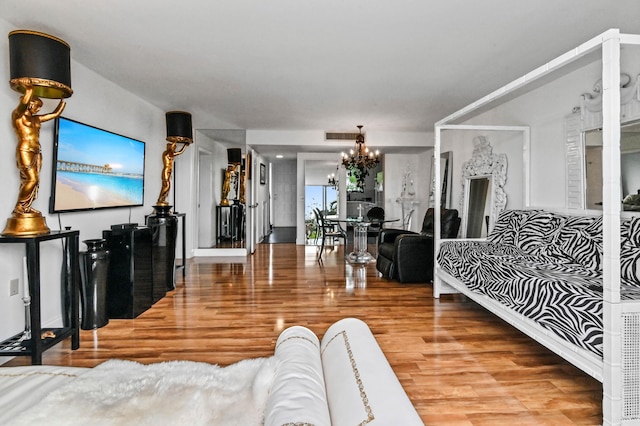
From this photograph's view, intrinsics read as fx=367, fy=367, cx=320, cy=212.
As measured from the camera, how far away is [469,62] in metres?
3.45

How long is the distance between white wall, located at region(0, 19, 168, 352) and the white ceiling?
0.65 ft

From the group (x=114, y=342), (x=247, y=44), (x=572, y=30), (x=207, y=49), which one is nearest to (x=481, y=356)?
(x=572, y=30)

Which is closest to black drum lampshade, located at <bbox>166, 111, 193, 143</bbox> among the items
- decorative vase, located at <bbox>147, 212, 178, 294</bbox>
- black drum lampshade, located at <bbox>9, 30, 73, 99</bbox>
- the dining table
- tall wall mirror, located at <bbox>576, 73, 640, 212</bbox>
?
decorative vase, located at <bbox>147, 212, 178, 294</bbox>

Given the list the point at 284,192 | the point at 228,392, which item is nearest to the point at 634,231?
the point at 228,392

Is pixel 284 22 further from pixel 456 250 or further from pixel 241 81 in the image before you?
pixel 456 250

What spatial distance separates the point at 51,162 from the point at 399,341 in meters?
3.16

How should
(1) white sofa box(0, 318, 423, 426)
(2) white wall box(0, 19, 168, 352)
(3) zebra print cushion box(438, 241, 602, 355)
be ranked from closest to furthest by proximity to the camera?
1. (1) white sofa box(0, 318, 423, 426)
2. (3) zebra print cushion box(438, 241, 602, 355)
3. (2) white wall box(0, 19, 168, 352)

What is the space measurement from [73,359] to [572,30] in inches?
166

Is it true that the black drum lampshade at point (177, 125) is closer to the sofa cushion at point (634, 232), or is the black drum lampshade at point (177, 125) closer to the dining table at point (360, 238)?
the dining table at point (360, 238)

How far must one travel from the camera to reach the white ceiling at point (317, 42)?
245 cm

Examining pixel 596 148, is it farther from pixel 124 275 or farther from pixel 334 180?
pixel 334 180

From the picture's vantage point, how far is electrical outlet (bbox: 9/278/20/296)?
8.52 ft

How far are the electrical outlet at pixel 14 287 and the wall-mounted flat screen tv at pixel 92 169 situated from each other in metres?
0.63

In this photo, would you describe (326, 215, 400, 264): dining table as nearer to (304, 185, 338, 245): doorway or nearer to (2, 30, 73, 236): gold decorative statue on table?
(304, 185, 338, 245): doorway
